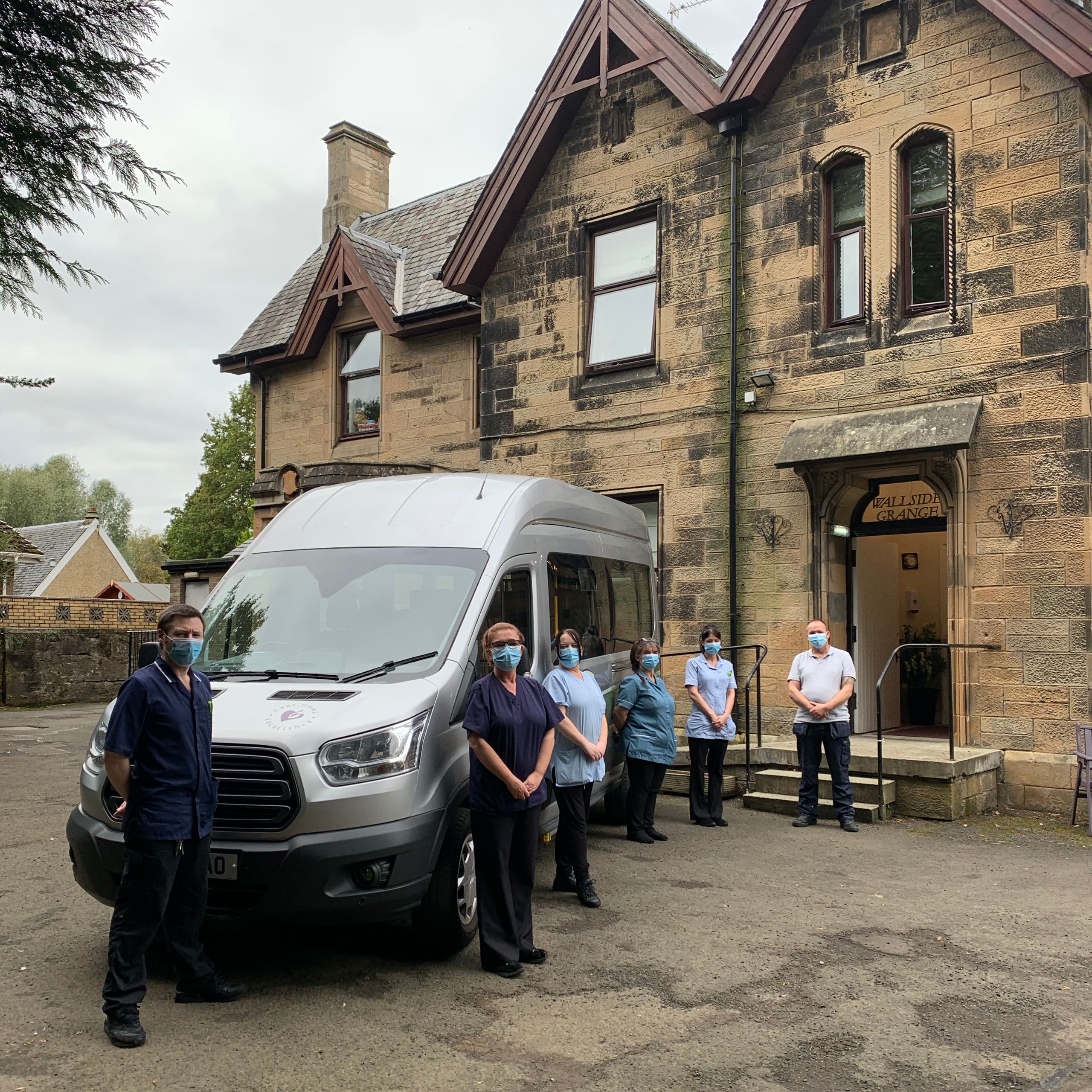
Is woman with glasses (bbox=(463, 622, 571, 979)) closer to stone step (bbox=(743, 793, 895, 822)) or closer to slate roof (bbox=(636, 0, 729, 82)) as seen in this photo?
stone step (bbox=(743, 793, 895, 822))

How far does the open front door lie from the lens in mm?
12617

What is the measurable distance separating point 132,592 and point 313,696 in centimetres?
5074

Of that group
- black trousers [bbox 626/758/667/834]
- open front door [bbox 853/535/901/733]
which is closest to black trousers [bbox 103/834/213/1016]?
black trousers [bbox 626/758/667/834]

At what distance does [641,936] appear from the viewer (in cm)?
618

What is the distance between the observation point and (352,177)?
2231 cm

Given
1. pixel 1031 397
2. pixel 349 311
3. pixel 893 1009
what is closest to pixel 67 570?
pixel 349 311

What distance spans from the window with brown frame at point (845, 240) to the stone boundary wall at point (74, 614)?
628 inches

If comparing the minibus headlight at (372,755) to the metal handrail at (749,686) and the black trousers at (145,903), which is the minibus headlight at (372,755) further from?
the metal handrail at (749,686)

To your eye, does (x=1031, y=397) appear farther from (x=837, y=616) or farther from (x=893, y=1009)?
(x=893, y=1009)

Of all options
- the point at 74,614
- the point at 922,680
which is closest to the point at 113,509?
the point at 74,614

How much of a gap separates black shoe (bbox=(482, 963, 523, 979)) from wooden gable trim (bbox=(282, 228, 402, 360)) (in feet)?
43.8

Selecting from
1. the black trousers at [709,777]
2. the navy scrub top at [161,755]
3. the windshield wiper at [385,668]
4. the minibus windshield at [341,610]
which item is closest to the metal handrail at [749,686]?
the black trousers at [709,777]

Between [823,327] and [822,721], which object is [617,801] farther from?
[823,327]

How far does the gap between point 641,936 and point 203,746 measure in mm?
2752
